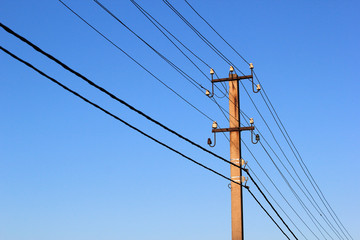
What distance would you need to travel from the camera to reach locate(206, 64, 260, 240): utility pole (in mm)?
16469

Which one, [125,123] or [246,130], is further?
[246,130]

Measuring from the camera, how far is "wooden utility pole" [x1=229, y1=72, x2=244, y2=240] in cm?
1644

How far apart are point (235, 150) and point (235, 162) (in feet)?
1.34

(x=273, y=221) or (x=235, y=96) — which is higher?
(x=235, y=96)

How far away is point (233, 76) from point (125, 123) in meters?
9.59

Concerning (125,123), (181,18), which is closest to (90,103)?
(125,123)

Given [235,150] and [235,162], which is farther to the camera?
[235,150]

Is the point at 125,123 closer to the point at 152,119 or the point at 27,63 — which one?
the point at 152,119

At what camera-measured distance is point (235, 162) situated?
55.8 feet

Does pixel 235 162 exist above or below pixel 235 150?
below

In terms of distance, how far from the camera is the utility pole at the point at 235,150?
16.5 m

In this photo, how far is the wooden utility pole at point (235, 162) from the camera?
16.4 metres

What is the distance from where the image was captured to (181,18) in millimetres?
14586

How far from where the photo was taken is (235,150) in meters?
17.2
